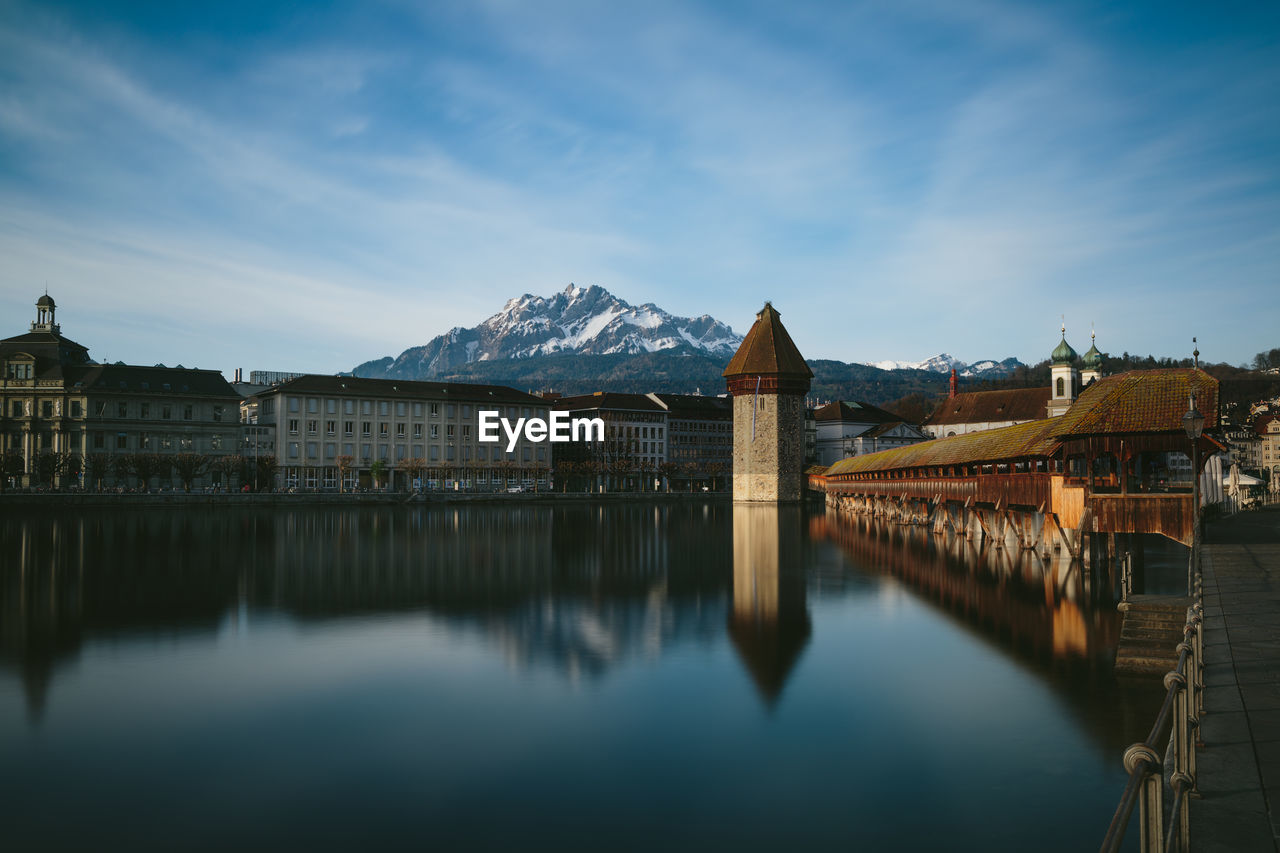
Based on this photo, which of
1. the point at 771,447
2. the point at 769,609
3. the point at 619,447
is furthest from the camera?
the point at 619,447

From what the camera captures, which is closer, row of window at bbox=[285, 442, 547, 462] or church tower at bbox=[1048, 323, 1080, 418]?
row of window at bbox=[285, 442, 547, 462]

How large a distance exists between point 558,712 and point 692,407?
12515cm

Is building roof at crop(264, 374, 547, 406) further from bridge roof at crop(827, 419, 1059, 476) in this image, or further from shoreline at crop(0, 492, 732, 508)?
bridge roof at crop(827, 419, 1059, 476)

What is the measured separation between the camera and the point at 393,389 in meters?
102

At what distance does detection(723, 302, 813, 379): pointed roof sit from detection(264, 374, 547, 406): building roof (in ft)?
83.6

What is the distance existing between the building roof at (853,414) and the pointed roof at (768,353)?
133 ft

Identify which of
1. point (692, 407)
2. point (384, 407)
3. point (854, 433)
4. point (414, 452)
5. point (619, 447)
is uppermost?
point (692, 407)

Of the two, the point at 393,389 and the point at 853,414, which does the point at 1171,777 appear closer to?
the point at 393,389

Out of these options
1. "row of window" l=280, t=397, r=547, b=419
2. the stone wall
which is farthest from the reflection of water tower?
"row of window" l=280, t=397, r=547, b=419

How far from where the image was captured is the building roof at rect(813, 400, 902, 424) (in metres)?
143

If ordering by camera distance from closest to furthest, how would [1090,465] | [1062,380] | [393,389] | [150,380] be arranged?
1. [1090,465]
2. [150,380]
3. [393,389]
4. [1062,380]

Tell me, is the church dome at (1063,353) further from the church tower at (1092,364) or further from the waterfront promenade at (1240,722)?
the waterfront promenade at (1240,722)

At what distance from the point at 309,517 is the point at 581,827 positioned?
207 feet

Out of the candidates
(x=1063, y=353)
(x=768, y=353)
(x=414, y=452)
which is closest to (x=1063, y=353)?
(x=1063, y=353)
